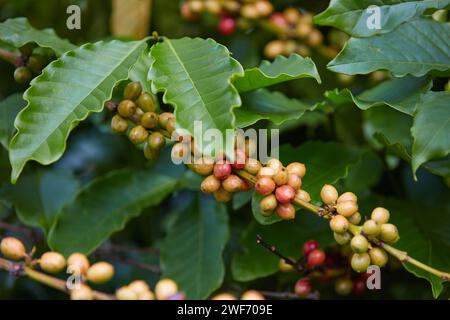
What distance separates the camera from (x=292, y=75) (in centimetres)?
96

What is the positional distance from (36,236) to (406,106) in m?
0.90

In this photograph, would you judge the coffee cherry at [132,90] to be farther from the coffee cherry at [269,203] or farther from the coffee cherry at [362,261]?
the coffee cherry at [362,261]

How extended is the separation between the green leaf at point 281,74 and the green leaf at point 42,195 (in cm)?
52

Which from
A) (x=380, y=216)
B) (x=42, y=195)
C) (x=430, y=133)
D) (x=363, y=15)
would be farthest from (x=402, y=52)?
(x=42, y=195)

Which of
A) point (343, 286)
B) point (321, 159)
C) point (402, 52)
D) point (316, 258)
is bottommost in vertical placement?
point (343, 286)

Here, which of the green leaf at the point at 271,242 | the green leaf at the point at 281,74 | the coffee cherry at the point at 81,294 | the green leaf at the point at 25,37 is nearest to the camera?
the coffee cherry at the point at 81,294

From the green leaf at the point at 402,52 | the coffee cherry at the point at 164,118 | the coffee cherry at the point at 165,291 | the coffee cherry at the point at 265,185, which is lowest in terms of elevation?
the coffee cherry at the point at 165,291

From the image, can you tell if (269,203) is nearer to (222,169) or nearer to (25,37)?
(222,169)

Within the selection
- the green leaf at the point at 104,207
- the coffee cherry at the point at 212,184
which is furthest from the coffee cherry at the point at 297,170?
the green leaf at the point at 104,207

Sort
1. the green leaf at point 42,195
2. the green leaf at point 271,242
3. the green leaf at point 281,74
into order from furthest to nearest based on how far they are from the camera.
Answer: the green leaf at point 42,195
the green leaf at point 271,242
the green leaf at point 281,74

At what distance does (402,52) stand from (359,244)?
38cm

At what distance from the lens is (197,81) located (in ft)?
3.06

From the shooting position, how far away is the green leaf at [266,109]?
3.30ft
